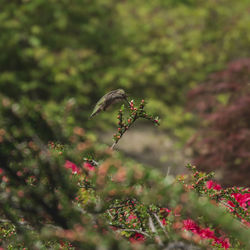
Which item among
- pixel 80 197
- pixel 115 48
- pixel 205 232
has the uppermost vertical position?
pixel 115 48

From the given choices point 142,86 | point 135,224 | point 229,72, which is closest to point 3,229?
point 135,224

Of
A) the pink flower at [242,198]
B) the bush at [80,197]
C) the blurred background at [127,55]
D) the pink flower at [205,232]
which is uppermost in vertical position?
the blurred background at [127,55]

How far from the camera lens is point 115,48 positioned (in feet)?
24.3

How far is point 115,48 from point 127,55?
30cm

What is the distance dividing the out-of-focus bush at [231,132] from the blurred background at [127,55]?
0.90 metres

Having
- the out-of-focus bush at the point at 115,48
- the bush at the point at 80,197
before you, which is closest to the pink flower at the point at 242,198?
the bush at the point at 80,197

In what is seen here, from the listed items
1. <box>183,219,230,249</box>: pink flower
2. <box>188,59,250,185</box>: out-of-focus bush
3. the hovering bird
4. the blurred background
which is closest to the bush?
<box>183,219,230,249</box>: pink flower

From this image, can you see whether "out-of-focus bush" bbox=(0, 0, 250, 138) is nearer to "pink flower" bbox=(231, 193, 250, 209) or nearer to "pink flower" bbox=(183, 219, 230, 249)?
"pink flower" bbox=(231, 193, 250, 209)

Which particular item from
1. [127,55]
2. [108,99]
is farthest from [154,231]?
[127,55]

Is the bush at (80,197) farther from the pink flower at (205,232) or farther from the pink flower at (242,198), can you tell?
the pink flower at (242,198)

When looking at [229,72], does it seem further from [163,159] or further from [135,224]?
[135,224]

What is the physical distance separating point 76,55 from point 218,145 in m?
3.63

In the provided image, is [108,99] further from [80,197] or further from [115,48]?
[115,48]

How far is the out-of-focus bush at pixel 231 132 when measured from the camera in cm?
433
